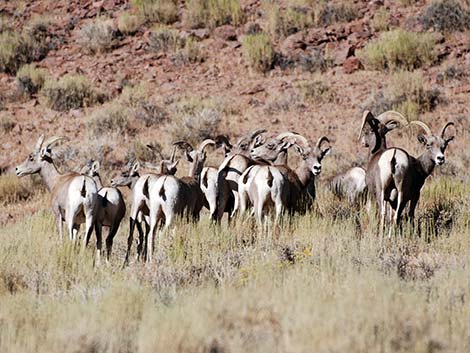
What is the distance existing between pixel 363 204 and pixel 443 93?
7.91 metres

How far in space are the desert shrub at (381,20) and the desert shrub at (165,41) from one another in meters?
6.32

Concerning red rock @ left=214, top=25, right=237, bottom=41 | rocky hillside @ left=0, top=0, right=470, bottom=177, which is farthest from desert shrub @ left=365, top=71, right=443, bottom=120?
red rock @ left=214, top=25, right=237, bottom=41

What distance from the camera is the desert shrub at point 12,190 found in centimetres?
1750

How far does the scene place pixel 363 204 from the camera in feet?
44.4

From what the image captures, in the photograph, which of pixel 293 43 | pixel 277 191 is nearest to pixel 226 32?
pixel 293 43

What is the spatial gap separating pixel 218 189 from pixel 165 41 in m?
13.8

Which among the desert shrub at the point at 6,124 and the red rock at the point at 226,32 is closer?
the desert shrub at the point at 6,124

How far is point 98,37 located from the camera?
25500 mm

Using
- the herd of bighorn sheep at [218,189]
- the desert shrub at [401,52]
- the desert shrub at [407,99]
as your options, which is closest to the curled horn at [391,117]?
the herd of bighorn sheep at [218,189]

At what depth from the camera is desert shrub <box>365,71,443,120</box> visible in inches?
769

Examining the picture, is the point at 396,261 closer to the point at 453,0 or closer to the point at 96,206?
the point at 96,206

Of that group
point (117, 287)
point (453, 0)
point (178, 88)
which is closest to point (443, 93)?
point (453, 0)

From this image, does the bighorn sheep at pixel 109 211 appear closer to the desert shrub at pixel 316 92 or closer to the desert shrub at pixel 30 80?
the desert shrub at pixel 316 92

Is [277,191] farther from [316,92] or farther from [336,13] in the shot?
[336,13]
